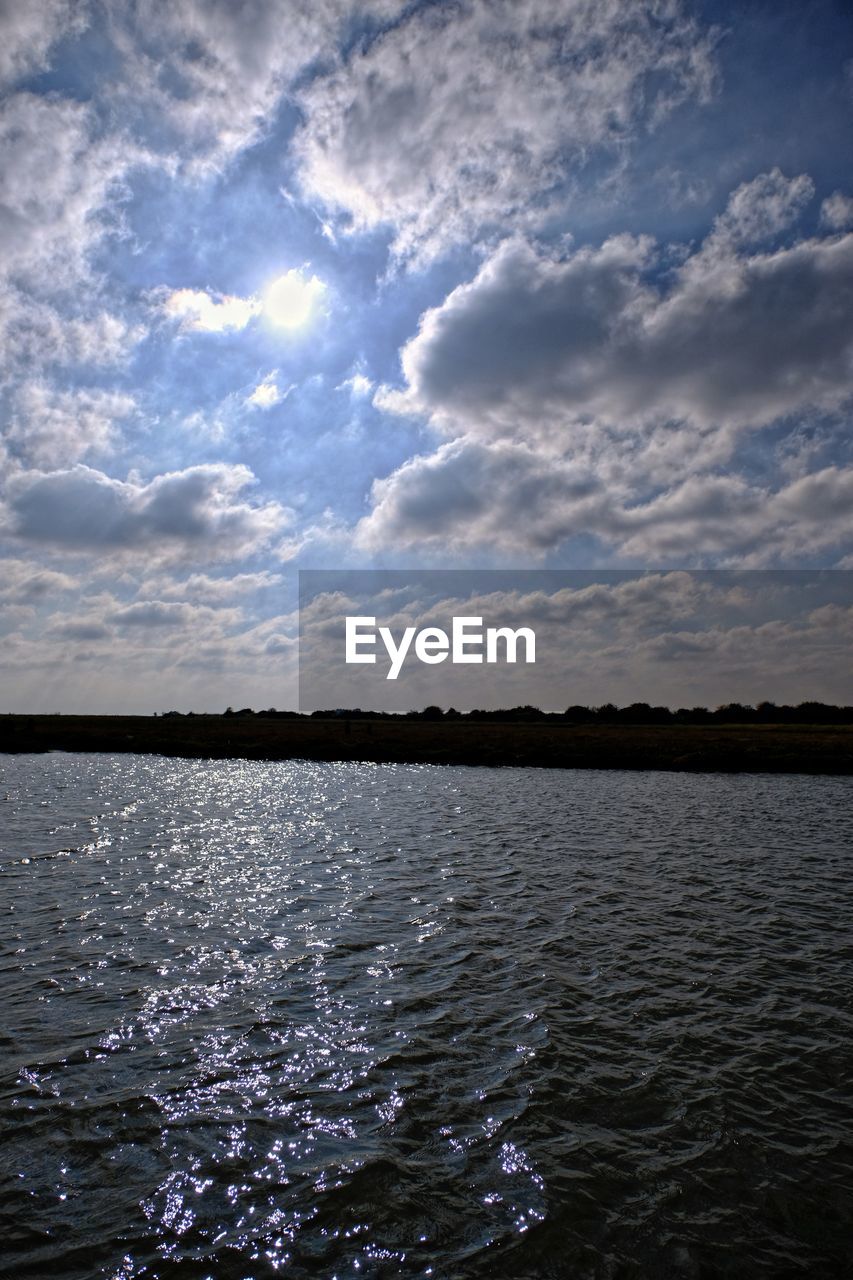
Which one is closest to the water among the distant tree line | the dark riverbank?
the dark riverbank

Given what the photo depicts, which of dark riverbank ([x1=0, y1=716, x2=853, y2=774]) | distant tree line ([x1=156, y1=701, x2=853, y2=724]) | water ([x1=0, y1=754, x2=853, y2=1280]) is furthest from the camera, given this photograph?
distant tree line ([x1=156, y1=701, x2=853, y2=724])

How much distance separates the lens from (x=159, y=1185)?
8.35 meters

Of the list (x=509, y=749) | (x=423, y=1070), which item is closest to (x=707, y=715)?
(x=509, y=749)

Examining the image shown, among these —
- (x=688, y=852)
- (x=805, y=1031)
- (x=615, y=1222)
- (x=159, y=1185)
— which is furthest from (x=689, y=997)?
(x=688, y=852)

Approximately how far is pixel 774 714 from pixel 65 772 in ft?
504

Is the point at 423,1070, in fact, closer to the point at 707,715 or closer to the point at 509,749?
the point at 509,749

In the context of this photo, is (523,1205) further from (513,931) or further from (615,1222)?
(513,931)

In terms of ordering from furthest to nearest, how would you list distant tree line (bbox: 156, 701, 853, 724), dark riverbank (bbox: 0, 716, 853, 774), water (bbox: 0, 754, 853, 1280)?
distant tree line (bbox: 156, 701, 853, 724) → dark riverbank (bbox: 0, 716, 853, 774) → water (bbox: 0, 754, 853, 1280)

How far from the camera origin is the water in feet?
24.9

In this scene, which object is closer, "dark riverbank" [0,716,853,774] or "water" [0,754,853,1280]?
"water" [0,754,853,1280]

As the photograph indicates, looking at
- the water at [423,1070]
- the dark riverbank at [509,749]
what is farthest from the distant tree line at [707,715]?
the water at [423,1070]

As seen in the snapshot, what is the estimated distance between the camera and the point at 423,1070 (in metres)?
11.1

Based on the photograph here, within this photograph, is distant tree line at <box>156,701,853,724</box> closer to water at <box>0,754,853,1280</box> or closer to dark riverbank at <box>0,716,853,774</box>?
dark riverbank at <box>0,716,853,774</box>

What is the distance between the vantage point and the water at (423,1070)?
7.59 meters
